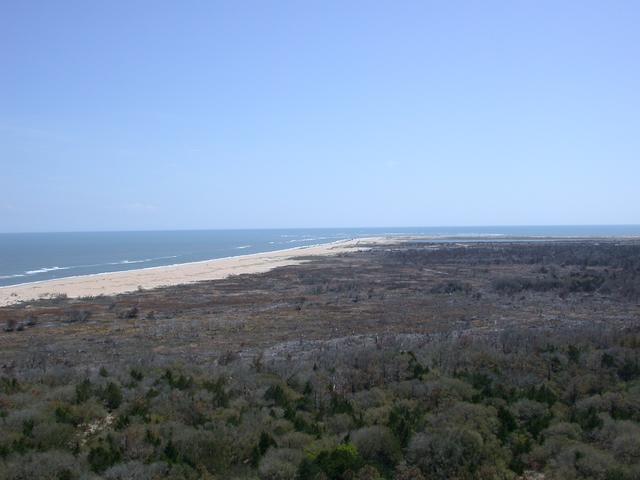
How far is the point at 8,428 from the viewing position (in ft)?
31.7

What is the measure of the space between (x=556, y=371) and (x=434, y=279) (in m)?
33.2

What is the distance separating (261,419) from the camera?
10180 mm

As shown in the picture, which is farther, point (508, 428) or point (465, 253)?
point (465, 253)

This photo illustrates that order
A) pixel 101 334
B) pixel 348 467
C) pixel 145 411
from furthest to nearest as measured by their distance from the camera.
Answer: pixel 101 334
pixel 145 411
pixel 348 467

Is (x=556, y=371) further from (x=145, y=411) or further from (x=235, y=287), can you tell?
(x=235, y=287)


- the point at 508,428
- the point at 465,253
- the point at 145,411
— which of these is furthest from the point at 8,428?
the point at 465,253

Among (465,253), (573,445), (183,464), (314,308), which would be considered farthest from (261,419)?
(465,253)

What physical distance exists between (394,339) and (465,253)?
61.9 meters

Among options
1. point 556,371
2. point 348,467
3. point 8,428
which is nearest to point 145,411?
point 8,428

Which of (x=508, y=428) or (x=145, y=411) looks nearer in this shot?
(x=508, y=428)

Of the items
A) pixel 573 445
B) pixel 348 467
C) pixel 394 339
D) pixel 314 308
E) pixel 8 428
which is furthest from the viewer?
pixel 314 308

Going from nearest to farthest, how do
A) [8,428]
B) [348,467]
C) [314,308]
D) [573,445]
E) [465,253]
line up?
[348,467] < [573,445] < [8,428] < [314,308] < [465,253]

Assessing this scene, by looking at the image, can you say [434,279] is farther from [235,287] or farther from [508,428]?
[508,428]

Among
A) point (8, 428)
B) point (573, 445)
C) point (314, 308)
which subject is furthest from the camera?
point (314, 308)
